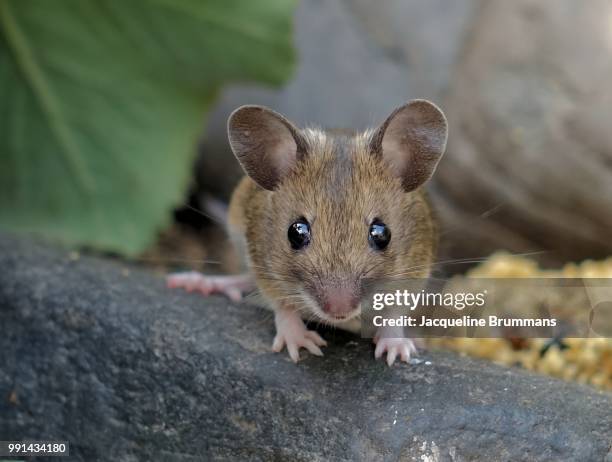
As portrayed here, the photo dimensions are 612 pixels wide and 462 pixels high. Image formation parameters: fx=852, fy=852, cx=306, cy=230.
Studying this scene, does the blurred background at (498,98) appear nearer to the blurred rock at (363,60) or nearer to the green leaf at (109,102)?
the blurred rock at (363,60)

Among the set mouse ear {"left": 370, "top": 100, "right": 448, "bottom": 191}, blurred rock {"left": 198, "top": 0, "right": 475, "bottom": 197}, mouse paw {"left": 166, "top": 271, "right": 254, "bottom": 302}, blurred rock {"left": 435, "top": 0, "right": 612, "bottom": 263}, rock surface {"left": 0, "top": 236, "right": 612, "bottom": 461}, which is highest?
blurred rock {"left": 198, "top": 0, "right": 475, "bottom": 197}

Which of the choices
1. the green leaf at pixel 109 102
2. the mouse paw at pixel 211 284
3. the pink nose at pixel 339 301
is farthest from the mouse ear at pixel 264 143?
the green leaf at pixel 109 102

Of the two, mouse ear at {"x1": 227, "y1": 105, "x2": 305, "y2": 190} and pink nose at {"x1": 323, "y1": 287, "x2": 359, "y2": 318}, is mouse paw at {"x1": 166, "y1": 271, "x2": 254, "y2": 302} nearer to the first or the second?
mouse ear at {"x1": 227, "y1": 105, "x2": 305, "y2": 190}

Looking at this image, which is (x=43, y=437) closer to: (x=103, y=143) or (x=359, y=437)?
(x=359, y=437)

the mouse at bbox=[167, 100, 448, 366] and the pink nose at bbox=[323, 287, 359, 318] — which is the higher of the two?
the mouse at bbox=[167, 100, 448, 366]

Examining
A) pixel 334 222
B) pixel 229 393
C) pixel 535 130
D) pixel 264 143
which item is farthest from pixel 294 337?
pixel 535 130

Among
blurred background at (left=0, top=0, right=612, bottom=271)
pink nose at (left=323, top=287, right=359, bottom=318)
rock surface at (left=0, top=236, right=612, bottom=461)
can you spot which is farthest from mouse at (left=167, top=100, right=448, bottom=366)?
blurred background at (left=0, top=0, right=612, bottom=271)

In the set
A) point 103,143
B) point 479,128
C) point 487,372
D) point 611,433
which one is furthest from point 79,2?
point 611,433
